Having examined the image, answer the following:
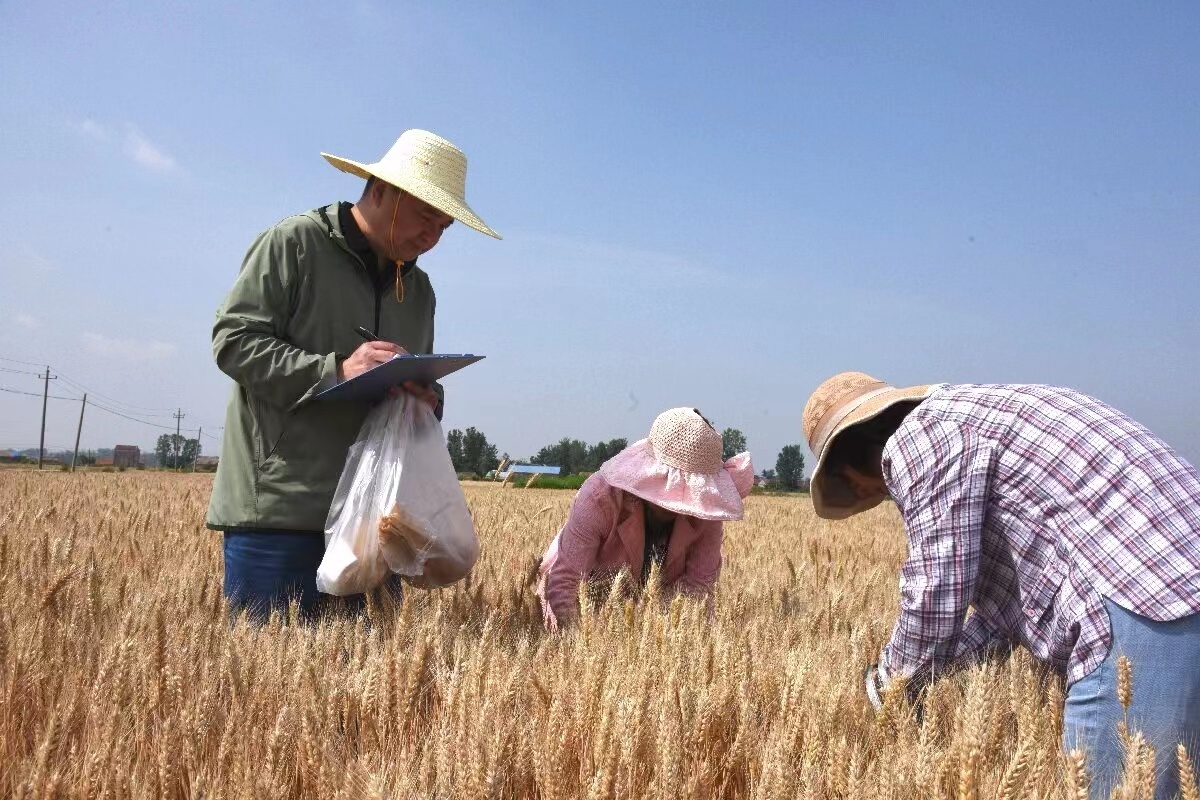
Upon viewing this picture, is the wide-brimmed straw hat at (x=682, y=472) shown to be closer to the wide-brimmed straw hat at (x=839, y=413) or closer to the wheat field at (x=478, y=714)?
the wheat field at (x=478, y=714)

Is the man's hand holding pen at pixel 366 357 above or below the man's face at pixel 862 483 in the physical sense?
above

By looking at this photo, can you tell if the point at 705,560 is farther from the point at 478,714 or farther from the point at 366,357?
the point at 478,714

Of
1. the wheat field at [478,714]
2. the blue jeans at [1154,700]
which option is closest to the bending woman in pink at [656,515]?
the wheat field at [478,714]

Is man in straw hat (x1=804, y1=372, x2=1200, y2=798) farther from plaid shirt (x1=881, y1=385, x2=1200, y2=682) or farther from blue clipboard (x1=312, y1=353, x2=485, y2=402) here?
blue clipboard (x1=312, y1=353, x2=485, y2=402)

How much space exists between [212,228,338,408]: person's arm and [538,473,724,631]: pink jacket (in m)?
1.04

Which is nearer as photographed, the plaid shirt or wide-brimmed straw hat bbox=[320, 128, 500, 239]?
the plaid shirt

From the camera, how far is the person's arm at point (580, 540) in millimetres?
3299

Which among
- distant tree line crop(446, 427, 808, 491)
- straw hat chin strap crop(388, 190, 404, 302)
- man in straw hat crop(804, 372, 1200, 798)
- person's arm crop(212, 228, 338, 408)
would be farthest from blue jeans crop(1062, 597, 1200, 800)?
distant tree line crop(446, 427, 808, 491)

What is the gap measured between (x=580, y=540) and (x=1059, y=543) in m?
1.80

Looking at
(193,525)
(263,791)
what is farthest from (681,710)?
(193,525)

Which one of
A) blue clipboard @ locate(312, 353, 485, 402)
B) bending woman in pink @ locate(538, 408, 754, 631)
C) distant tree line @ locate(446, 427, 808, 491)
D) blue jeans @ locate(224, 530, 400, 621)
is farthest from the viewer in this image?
distant tree line @ locate(446, 427, 808, 491)

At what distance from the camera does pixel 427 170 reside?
2.92 m

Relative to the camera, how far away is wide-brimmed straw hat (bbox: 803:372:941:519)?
7.13 ft

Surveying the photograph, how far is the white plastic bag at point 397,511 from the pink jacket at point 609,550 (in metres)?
0.43
